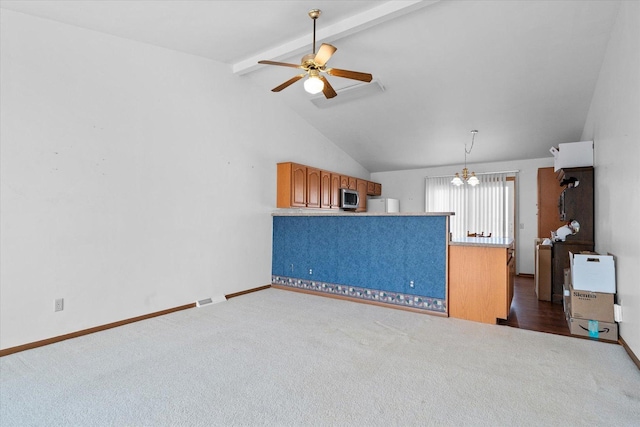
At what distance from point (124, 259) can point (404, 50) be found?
3.96 meters

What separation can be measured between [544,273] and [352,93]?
377cm

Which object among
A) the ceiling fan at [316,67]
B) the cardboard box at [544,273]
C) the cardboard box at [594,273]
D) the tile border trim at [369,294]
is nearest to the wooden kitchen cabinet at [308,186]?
the tile border trim at [369,294]

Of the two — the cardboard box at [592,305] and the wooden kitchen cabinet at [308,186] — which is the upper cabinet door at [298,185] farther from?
the cardboard box at [592,305]

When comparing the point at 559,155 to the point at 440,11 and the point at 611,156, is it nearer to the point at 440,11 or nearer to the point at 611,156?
the point at 611,156

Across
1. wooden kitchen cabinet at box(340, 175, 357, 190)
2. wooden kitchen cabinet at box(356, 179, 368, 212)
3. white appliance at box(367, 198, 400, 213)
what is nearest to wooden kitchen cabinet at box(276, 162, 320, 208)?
wooden kitchen cabinet at box(340, 175, 357, 190)

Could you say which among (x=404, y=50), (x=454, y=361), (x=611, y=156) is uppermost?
(x=404, y=50)

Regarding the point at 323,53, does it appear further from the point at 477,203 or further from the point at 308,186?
the point at 477,203

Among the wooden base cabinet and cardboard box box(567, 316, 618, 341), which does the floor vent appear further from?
cardboard box box(567, 316, 618, 341)

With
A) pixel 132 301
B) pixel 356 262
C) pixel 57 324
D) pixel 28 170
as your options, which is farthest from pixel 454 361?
pixel 28 170

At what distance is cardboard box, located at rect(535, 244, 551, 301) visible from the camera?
448 cm

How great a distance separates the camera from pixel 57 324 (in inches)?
118

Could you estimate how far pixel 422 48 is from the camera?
3805mm

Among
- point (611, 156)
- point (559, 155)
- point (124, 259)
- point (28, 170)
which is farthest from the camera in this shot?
point (559, 155)

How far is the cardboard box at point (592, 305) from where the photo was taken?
297 centimetres
